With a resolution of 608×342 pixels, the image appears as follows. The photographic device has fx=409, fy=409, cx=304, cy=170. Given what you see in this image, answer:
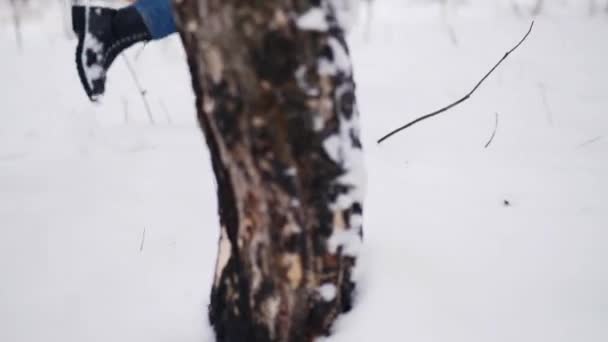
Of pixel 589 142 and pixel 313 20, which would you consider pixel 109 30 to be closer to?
pixel 313 20

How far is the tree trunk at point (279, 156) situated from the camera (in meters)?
0.57

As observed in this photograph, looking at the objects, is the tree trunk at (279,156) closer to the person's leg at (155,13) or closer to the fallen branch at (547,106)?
the person's leg at (155,13)

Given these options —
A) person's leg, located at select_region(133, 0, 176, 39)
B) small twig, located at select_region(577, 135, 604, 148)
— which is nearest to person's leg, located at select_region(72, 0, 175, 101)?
person's leg, located at select_region(133, 0, 176, 39)

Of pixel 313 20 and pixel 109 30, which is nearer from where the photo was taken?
pixel 313 20

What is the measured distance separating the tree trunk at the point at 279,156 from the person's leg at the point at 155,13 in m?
1.02

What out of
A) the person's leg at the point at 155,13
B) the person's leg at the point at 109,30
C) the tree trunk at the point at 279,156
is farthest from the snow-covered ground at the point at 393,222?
the person's leg at the point at 155,13

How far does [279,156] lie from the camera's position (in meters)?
0.63

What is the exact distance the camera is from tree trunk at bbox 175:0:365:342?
0.57m

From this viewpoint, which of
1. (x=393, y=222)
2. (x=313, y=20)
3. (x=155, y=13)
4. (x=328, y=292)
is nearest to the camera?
(x=313, y=20)

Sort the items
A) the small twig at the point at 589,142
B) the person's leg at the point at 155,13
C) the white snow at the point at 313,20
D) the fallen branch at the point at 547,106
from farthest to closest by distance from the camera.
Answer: the fallen branch at the point at 547,106, the small twig at the point at 589,142, the person's leg at the point at 155,13, the white snow at the point at 313,20

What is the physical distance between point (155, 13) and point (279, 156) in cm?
114

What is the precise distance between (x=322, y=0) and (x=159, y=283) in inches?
32.5

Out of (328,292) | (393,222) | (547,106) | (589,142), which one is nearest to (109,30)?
(393,222)

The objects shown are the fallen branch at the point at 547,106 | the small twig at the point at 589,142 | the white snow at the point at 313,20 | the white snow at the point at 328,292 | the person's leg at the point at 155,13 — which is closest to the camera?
the white snow at the point at 313,20
